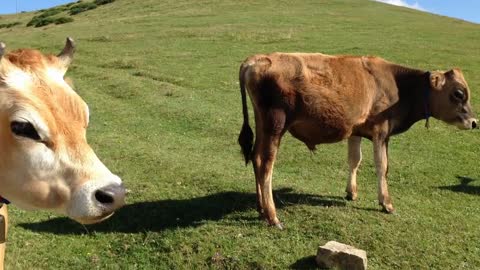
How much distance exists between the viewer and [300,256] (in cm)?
602

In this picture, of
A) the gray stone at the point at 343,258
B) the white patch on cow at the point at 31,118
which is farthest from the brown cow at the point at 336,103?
the white patch on cow at the point at 31,118

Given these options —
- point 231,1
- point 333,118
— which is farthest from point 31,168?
point 231,1

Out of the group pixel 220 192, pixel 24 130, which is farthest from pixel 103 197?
pixel 220 192

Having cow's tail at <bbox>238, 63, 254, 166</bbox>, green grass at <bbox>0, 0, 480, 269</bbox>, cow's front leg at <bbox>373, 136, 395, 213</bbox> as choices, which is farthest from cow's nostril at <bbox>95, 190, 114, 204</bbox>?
cow's front leg at <bbox>373, 136, 395, 213</bbox>

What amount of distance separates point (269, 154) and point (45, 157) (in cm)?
417

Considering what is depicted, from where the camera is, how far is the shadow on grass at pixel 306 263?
19.2ft

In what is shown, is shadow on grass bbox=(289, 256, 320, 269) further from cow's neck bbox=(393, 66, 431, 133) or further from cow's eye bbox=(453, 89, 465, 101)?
cow's eye bbox=(453, 89, 465, 101)

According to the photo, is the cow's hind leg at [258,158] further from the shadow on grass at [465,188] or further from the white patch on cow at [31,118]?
the white patch on cow at [31,118]

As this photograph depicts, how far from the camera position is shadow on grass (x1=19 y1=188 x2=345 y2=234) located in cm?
661

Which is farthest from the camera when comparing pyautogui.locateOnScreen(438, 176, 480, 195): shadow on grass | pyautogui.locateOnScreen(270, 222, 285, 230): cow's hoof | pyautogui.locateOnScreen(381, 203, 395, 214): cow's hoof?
pyautogui.locateOnScreen(438, 176, 480, 195): shadow on grass

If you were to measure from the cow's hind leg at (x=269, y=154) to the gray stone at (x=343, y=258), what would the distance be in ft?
3.21

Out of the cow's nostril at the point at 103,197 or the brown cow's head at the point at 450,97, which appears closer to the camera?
the cow's nostril at the point at 103,197

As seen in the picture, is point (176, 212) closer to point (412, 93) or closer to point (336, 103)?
point (336, 103)

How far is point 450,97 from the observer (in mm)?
8008
